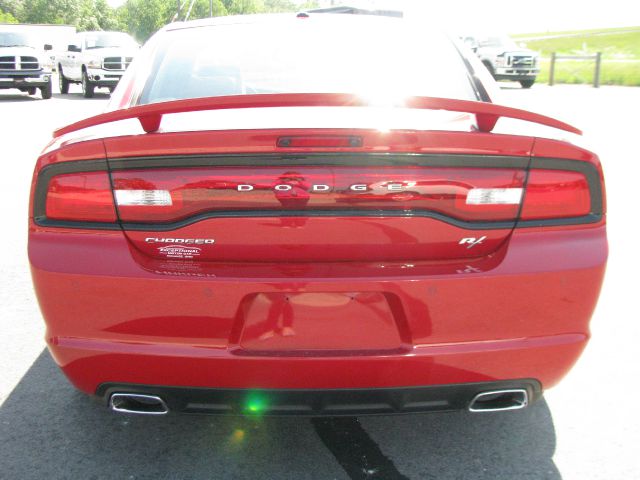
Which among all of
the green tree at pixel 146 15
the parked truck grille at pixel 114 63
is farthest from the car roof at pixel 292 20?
the green tree at pixel 146 15

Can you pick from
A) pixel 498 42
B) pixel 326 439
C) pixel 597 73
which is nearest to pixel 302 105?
pixel 326 439

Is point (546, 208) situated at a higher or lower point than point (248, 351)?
higher

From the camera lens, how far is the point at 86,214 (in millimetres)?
2395

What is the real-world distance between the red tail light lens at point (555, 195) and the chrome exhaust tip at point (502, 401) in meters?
0.60

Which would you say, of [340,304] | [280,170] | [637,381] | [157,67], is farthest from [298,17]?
[637,381]

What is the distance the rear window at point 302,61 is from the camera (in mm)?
3256

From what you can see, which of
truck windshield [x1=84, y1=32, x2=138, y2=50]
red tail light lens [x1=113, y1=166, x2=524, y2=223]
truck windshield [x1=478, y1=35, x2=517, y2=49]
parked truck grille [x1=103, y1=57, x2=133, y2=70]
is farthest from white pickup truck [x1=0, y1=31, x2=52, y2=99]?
red tail light lens [x1=113, y1=166, x2=524, y2=223]

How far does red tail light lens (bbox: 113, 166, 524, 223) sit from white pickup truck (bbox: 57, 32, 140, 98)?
20.0 metres

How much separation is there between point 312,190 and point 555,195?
0.81 metres

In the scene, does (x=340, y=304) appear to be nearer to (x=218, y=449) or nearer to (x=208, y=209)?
(x=208, y=209)

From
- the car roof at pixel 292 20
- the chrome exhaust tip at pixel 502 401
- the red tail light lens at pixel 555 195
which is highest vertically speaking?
the car roof at pixel 292 20

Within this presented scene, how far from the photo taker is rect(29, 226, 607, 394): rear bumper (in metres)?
2.28

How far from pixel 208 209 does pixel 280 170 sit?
0.86ft

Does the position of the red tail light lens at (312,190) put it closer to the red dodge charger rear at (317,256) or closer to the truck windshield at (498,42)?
the red dodge charger rear at (317,256)
